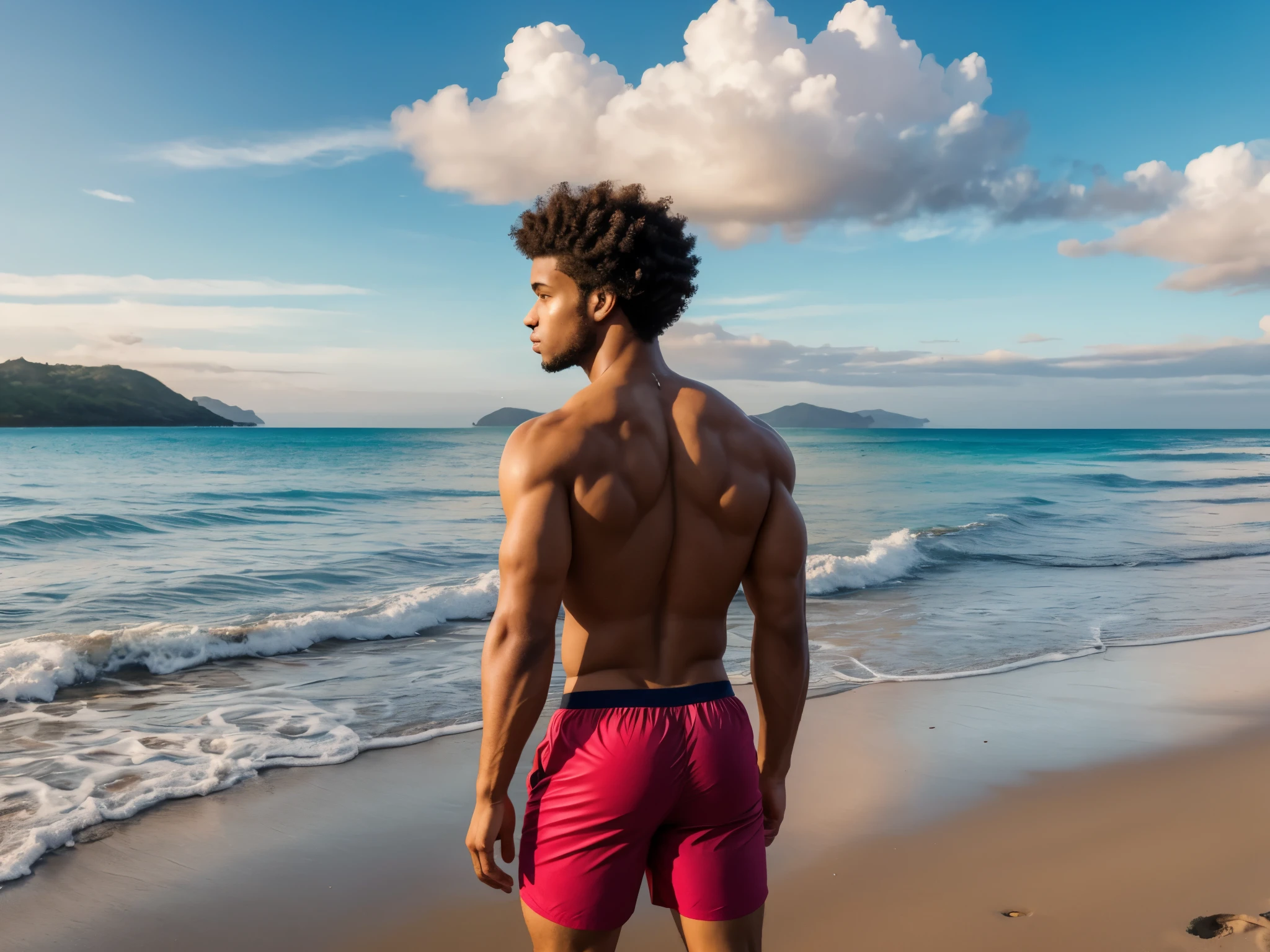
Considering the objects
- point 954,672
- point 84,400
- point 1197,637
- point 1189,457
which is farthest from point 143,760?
point 84,400

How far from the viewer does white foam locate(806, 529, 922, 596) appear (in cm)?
1267

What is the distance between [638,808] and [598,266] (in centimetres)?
115

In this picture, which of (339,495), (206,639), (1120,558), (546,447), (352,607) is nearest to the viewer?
(546,447)

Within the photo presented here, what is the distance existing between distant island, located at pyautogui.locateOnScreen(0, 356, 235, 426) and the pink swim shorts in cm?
11152

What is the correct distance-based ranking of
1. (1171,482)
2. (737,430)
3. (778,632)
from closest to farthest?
(737,430) < (778,632) < (1171,482)

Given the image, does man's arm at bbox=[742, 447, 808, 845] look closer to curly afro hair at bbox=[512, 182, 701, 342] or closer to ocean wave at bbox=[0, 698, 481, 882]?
curly afro hair at bbox=[512, 182, 701, 342]

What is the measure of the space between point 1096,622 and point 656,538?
31.2 ft

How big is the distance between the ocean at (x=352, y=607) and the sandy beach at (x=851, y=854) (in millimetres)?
443

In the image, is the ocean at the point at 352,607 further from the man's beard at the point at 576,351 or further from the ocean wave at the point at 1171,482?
the ocean wave at the point at 1171,482

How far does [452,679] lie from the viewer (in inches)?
291

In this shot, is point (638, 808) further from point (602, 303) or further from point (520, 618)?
point (602, 303)

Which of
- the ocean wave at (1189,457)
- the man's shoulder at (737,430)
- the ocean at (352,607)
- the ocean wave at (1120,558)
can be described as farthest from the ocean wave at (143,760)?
the ocean wave at (1189,457)

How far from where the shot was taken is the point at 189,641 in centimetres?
837

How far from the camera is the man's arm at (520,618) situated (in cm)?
173
